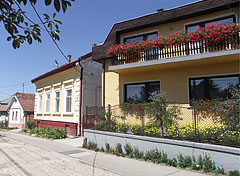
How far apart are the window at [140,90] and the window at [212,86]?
180cm

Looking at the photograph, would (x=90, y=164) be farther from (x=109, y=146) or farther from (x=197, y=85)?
(x=197, y=85)

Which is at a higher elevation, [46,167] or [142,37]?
[142,37]

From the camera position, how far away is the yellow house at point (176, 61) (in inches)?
313

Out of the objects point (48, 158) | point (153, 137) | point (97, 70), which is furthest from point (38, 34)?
point (97, 70)

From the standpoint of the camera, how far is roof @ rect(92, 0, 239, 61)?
8353 mm


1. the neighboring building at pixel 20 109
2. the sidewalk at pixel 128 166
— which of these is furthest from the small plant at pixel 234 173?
the neighboring building at pixel 20 109

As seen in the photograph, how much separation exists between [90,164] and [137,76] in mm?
5477

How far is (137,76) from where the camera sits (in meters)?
10.3

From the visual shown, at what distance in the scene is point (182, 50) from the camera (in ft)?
27.8

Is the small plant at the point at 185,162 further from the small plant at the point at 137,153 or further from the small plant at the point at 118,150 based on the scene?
the small plant at the point at 118,150

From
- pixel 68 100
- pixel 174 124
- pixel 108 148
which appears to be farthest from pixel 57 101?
pixel 174 124

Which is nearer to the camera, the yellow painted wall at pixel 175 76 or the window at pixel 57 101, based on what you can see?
the yellow painted wall at pixel 175 76

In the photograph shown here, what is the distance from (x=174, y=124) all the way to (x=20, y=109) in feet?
73.2

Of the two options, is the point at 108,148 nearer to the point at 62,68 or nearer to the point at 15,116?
the point at 62,68
